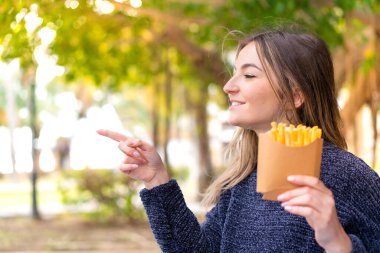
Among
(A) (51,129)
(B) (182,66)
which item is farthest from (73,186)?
(A) (51,129)

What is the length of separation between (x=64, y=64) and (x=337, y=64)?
3150 mm

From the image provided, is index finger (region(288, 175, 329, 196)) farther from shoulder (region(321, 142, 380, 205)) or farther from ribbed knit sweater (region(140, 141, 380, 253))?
shoulder (region(321, 142, 380, 205))

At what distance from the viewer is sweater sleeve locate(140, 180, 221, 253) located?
228 cm

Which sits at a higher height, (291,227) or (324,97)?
(324,97)

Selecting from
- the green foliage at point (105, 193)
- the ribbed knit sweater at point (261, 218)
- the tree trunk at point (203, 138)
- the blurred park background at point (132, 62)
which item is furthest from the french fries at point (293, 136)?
the tree trunk at point (203, 138)

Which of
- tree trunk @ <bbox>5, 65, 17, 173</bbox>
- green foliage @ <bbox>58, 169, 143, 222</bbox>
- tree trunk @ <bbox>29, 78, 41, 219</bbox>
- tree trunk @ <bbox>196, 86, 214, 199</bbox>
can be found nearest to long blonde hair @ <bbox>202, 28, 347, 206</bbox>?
green foliage @ <bbox>58, 169, 143, 222</bbox>

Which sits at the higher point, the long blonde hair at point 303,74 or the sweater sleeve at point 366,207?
the long blonde hair at point 303,74

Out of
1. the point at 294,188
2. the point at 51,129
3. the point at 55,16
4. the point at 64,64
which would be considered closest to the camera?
the point at 294,188

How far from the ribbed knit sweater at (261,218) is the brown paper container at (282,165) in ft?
0.87

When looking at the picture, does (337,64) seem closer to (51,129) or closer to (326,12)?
(326,12)

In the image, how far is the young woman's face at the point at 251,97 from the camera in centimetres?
215

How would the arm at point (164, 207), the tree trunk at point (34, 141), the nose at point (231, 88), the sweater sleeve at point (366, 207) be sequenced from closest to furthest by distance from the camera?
the sweater sleeve at point (366, 207), the nose at point (231, 88), the arm at point (164, 207), the tree trunk at point (34, 141)

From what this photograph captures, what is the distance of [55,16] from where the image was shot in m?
6.46

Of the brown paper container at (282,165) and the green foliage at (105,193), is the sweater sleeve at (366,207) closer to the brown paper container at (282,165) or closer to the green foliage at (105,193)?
the brown paper container at (282,165)
